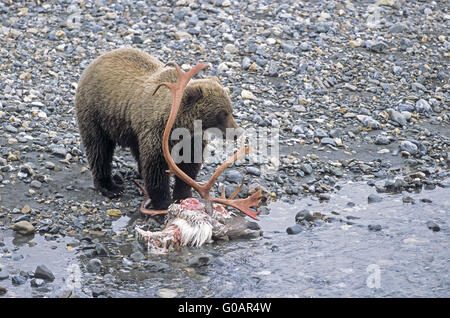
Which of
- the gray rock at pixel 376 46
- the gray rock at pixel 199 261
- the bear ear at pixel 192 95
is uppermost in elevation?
the bear ear at pixel 192 95

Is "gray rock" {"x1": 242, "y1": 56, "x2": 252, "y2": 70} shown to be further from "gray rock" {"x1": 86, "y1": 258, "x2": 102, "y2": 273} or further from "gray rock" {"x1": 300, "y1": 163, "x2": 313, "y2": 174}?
"gray rock" {"x1": 86, "y1": 258, "x2": 102, "y2": 273}

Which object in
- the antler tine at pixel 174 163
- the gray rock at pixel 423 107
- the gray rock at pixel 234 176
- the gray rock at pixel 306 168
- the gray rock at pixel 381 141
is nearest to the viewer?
the antler tine at pixel 174 163

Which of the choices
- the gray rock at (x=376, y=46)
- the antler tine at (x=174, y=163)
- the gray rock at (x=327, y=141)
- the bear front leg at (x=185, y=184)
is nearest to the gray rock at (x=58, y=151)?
the bear front leg at (x=185, y=184)

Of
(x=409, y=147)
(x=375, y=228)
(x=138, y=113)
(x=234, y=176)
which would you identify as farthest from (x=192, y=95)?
(x=409, y=147)

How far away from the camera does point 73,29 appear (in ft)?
38.3

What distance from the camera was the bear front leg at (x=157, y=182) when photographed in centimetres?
726

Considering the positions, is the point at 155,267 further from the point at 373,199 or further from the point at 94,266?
the point at 373,199

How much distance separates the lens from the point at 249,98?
10070mm

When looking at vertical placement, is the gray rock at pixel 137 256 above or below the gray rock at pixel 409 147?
below

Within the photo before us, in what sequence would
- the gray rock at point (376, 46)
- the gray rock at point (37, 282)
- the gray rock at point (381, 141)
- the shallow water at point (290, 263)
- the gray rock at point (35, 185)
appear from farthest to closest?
the gray rock at point (376, 46), the gray rock at point (381, 141), the gray rock at point (35, 185), the shallow water at point (290, 263), the gray rock at point (37, 282)

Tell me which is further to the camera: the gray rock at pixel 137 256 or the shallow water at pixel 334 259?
the gray rock at pixel 137 256

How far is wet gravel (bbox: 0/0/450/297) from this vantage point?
739 centimetres

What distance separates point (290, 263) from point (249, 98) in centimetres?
381

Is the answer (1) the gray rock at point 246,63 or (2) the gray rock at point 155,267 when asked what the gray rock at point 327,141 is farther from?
(2) the gray rock at point 155,267
